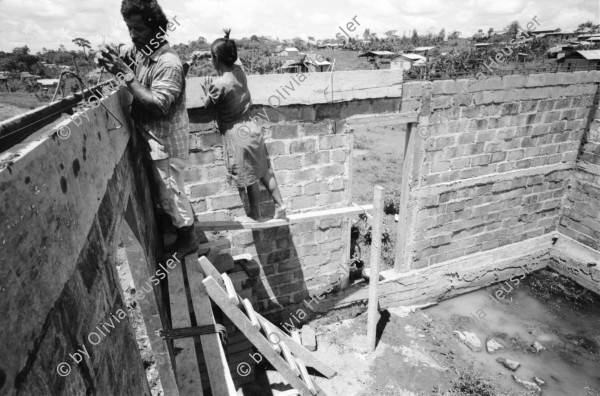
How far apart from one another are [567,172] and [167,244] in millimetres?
6670

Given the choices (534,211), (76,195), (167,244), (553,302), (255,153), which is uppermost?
(76,195)

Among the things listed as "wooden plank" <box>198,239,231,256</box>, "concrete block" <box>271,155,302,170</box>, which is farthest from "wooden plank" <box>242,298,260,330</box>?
"concrete block" <box>271,155,302,170</box>

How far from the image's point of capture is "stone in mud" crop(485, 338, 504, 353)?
15.9 feet

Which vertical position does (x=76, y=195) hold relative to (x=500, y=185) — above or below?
above

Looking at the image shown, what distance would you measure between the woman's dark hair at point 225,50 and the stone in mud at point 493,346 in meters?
5.11

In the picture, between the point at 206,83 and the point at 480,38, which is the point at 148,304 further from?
the point at 480,38

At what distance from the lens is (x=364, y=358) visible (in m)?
4.56

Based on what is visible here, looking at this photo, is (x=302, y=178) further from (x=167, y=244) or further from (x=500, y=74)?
(x=500, y=74)

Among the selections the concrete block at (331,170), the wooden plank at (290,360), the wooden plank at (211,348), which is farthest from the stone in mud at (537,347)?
the wooden plank at (211,348)

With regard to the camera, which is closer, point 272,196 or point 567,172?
point 272,196

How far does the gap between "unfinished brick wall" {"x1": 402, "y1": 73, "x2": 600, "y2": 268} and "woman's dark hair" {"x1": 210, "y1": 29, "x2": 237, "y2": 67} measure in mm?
2314

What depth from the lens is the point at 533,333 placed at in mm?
5188

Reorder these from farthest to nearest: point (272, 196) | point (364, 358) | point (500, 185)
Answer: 1. point (500, 185)
2. point (364, 358)
3. point (272, 196)

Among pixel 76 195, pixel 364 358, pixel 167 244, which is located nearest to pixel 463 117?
pixel 364 358
